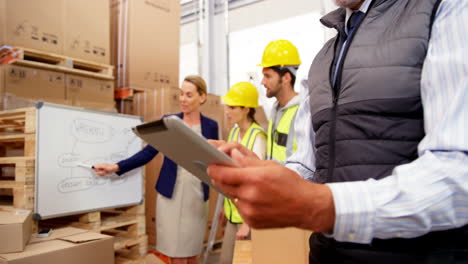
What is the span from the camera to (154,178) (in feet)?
12.3

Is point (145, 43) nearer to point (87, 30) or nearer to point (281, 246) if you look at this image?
point (87, 30)

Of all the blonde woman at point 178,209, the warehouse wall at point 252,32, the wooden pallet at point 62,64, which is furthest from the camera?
the warehouse wall at point 252,32

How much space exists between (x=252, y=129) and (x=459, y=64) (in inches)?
96.5

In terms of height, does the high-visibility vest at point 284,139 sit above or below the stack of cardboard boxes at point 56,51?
below

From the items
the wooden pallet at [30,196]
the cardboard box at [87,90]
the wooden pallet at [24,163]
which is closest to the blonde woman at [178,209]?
the wooden pallet at [30,196]

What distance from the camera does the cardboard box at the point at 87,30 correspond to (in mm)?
2773

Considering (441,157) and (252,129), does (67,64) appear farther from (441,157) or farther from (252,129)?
(441,157)

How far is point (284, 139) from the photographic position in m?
A: 2.60

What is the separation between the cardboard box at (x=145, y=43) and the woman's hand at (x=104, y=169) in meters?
1.26

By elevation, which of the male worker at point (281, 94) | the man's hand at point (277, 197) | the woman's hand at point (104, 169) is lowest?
the woman's hand at point (104, 169)

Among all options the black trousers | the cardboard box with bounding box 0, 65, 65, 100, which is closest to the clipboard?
the black trousers

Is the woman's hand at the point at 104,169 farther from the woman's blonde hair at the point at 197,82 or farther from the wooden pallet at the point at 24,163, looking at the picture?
the woman's blonde hair at the point at 197,82

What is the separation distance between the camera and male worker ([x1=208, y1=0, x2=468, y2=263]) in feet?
1.82

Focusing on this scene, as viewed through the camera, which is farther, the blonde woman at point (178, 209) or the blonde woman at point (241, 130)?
the blonde woman at point (241, 130)
